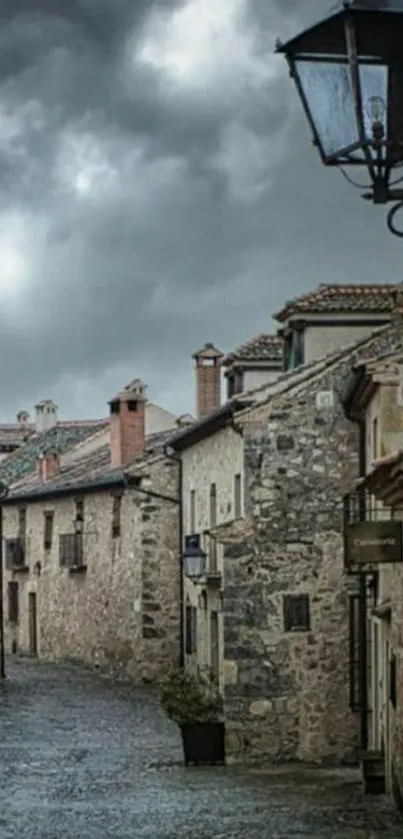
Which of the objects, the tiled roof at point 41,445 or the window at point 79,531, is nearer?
the window at point 79,531

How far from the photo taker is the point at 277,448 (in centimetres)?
2445

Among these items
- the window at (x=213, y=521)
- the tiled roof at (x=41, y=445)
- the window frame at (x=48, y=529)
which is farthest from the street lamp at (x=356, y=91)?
the tiled roof at (x=41, y=445)

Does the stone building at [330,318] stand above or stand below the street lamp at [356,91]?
above

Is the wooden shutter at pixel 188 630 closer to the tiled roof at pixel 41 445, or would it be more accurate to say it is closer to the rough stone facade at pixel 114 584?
the rough stone facade at pixel 114 584

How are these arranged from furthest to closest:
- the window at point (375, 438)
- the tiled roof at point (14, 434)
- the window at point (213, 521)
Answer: the tiled roof at point (14, 434)
the window at point (213, 521)
the window at point (375, 438)

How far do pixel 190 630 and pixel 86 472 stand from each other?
41.1 feet

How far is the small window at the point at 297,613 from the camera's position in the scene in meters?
24.3

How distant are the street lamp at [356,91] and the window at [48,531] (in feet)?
143

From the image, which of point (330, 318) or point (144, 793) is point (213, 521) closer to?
point (330, 318)

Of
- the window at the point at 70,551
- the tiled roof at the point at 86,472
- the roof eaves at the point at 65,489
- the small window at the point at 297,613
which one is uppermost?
the tiled roof at the point at 86,472

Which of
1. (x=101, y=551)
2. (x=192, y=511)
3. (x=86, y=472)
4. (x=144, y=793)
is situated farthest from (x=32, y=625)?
(x=144, y=793)

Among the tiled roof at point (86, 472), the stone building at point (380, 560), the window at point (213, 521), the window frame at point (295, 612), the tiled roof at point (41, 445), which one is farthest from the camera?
the tiled roof at point (41, 445)

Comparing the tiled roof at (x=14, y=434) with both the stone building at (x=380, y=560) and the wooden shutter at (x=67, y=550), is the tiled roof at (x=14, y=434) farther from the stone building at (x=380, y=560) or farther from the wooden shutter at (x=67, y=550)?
the stone building at (x=380, y=560)

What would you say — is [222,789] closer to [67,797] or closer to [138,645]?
[67,797]
